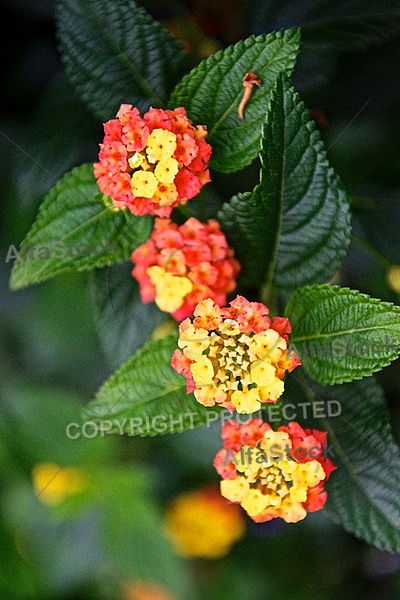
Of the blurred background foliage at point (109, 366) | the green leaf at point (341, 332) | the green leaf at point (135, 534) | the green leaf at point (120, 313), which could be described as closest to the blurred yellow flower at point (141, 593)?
the blurred background foliage at point (109, 366)

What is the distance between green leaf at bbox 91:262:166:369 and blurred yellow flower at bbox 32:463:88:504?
372 mm

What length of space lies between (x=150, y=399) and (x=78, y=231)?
13 centimetres

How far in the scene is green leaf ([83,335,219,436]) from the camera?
1.70ft

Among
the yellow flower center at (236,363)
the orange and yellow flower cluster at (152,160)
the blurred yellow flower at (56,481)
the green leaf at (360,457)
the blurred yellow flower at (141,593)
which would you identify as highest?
the orange and yellow flower cluster at (152,160)

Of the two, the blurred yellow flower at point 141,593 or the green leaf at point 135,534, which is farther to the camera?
the blurred yellow flower at point 141,593

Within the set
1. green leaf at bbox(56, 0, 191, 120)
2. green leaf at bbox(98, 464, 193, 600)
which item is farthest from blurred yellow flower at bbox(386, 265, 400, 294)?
green leaf at bbox(98, 464, 193, 600)

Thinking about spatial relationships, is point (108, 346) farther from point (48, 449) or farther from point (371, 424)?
point (48, 449)

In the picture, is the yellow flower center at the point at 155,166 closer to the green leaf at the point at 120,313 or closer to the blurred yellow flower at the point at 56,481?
the green leaf at the point at 120,313

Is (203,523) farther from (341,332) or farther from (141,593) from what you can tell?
(341,332)

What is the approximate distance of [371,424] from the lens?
54 cm

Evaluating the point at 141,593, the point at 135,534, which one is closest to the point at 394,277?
the point at 135,534

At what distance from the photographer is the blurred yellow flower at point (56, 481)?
36.9 inches

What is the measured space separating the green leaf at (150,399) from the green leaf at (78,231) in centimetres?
8

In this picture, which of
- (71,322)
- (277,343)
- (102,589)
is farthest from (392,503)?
(102,589)
